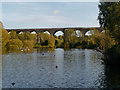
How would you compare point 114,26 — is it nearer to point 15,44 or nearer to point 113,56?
point 113,56

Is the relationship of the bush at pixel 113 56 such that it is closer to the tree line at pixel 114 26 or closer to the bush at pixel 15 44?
the tree line at pixel 114 26

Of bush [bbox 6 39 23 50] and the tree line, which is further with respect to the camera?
bush [bbox 6 39 23 50]

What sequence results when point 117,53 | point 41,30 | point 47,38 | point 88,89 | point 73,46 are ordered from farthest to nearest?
1. point 41,30
2. point 47,38
3. point 73,46
4. point 117,53
5. point 88,89

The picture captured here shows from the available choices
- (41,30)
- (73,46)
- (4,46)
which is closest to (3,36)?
(4,46)

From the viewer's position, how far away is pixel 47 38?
348 ft

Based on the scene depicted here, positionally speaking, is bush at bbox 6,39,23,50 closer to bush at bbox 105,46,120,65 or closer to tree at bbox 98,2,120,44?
tree at bbox 98,2,120,44

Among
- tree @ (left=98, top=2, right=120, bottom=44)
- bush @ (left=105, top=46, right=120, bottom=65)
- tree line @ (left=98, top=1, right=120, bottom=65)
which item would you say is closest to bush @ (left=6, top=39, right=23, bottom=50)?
tree @ (left=98, top=2, right=120, bottom=44)

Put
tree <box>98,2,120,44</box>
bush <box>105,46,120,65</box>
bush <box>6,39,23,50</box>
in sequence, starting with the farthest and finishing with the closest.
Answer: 1. bush <box>6,39,23,50</box>
2. bush <box>105,46,120,65</box>
3. tree <box>98,2,120,44</box>

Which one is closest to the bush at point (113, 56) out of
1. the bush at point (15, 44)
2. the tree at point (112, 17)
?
the tree at point (112, 17)

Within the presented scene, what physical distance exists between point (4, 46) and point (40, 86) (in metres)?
59.9

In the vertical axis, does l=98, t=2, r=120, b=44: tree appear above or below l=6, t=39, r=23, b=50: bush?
above

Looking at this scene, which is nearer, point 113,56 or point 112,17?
point 112,17

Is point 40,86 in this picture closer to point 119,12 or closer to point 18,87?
point 18,87

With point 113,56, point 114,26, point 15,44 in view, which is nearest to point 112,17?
point 114,26
